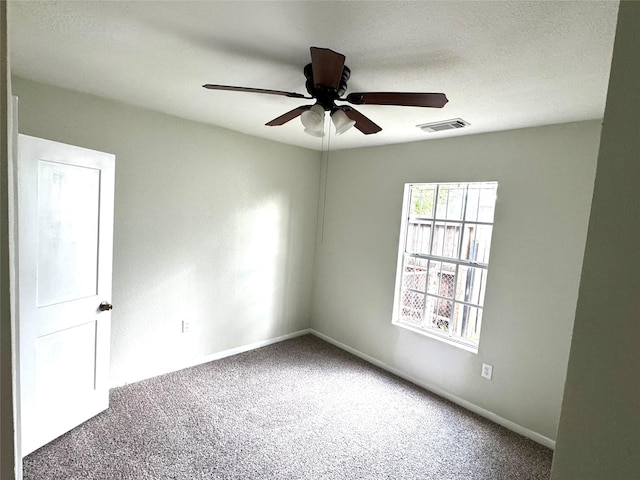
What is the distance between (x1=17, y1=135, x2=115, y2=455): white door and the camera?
1.98m

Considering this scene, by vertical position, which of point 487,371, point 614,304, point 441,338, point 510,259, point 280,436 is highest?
point 614,304

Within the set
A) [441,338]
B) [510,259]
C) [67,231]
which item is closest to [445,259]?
[510,259]

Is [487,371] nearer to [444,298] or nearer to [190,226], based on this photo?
[444,298]

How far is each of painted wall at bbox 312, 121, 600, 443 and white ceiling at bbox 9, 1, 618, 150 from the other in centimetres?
37

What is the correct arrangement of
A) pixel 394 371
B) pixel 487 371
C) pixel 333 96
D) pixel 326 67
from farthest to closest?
pixel 394 371 < pixel 487 371 < pixel 333 96 < pixel 326 67

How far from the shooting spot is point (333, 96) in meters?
1.72

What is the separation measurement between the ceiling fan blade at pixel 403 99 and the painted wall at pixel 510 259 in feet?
4.67

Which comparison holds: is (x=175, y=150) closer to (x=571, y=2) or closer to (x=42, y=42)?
(x=42, y=42)

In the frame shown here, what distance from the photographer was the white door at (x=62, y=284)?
1.98 meters

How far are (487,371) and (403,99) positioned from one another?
2370mm

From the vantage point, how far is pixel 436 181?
10.3 ft

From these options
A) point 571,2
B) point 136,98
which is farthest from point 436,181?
point 136,98

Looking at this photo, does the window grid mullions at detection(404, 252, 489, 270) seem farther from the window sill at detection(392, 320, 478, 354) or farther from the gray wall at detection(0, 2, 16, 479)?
the gray wall at detection(0, 2, 16, 479)

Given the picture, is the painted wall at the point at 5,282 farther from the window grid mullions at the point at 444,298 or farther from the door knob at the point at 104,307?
the window grid mullions at the point at 444,298
